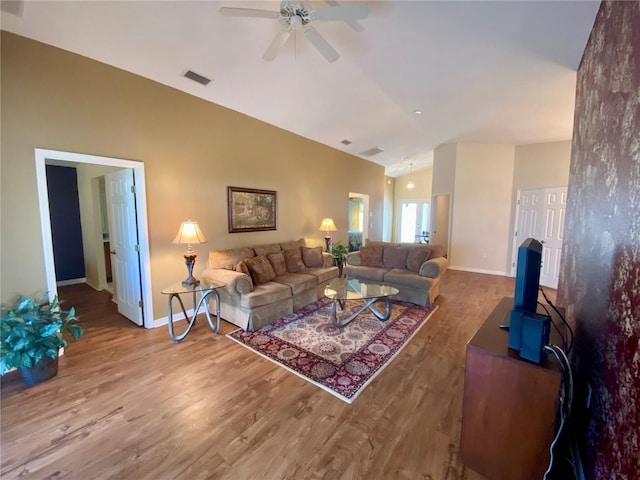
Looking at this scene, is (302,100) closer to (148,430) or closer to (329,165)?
(329,165)

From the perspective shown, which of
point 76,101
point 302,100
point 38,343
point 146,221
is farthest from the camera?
point 302,100

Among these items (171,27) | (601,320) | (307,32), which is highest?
(171,27)

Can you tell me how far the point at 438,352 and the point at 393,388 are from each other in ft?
2.80

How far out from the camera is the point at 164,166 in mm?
3365

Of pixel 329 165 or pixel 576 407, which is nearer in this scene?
pixel 576 407

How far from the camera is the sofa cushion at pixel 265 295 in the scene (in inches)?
126

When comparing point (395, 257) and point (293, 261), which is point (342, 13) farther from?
point (395, 257)

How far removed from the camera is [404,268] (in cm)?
470

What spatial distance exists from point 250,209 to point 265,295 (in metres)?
1.72

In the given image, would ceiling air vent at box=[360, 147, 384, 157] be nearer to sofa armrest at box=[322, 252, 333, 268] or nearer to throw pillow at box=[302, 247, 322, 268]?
sofa armrest at box=[322, 252, 333, 268]

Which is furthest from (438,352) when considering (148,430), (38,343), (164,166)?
(164,166)

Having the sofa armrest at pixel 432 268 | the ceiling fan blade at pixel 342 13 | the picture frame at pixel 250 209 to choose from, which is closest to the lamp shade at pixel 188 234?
the picture frame at pixel 250 209

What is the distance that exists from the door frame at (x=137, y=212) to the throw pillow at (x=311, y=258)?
2.33m

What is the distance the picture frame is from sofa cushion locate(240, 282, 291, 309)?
47.3 inches
